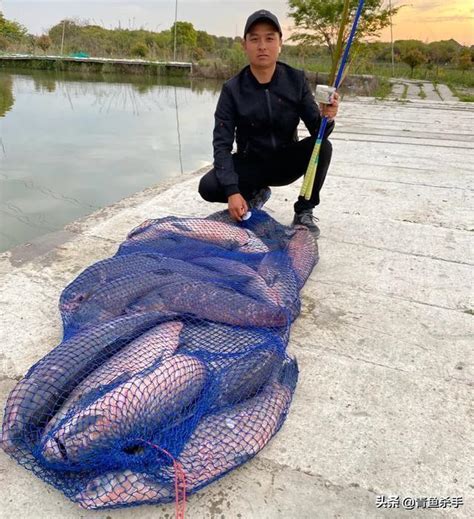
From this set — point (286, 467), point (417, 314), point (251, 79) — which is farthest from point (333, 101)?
point (286, 467)

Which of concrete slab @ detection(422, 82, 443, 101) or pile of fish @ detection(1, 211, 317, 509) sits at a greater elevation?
concrete slab @ detection(422, 82, 443, 101)

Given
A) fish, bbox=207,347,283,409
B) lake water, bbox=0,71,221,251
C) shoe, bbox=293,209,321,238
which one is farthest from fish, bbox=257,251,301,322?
lake water, bbox=0,71,221,251

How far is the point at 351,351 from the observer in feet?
8.61

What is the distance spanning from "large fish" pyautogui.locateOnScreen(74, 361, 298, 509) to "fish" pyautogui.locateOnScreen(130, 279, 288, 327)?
0.43 metres

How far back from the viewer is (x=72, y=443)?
5.63 feet

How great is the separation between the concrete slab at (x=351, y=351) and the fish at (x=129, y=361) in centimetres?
30

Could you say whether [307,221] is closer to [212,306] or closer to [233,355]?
[212,306]

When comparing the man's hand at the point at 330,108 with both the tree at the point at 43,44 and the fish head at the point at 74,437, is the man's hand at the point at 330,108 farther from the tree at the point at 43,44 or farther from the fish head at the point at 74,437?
the tree at the point at 43,44

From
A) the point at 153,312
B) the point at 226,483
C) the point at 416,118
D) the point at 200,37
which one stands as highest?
the point at 200,37

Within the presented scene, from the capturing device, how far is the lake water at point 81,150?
252 inches

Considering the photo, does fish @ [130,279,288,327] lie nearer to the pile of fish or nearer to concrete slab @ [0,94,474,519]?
the pile of fish

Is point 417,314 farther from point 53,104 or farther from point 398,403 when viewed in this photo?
point 53,104

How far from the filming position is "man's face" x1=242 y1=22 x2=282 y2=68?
344cm

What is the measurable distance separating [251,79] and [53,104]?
13.8m
